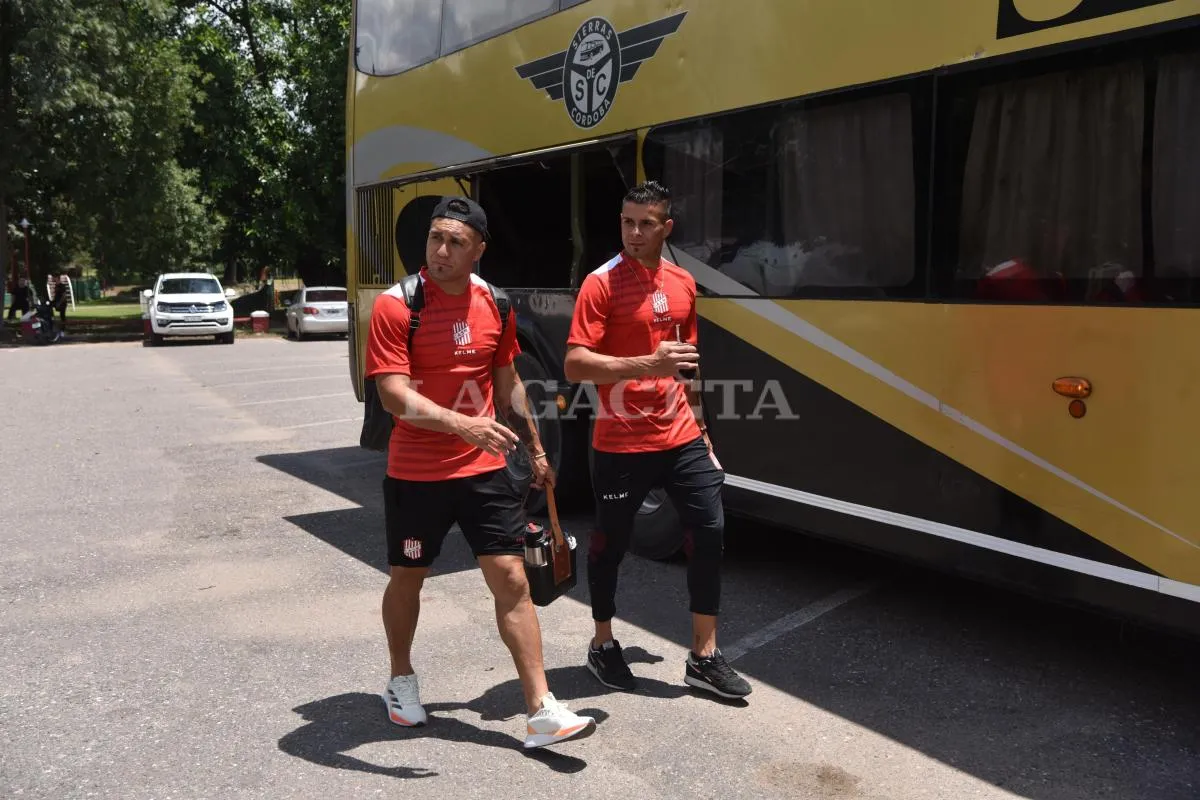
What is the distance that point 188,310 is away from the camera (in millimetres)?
24203

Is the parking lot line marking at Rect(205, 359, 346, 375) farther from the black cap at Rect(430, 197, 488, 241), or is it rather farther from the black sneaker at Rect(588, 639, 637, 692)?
the black cap at Rect(430, 197, 488, 241)

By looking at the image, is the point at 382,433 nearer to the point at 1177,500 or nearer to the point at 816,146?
the point at 816,146

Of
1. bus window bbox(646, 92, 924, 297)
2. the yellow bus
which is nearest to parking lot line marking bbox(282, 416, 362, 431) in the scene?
the yellow bus

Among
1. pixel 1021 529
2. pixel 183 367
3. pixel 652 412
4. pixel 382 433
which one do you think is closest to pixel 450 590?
pixel 382 433

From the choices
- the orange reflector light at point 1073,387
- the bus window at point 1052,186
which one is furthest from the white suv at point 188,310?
the orange reflector light at point 1073,387

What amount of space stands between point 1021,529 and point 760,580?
1.87 meters

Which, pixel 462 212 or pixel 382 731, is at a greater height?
pixel 462 212

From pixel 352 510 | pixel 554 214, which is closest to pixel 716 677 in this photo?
pixel 352 510

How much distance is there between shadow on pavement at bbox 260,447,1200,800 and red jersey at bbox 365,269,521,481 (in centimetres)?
98

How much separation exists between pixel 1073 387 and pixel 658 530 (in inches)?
102

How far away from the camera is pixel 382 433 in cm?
571

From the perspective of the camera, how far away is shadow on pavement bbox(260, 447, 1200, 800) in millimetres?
3348

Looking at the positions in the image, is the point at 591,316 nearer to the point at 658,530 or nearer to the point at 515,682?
the point at 515,682

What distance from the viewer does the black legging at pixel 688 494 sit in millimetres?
3824
